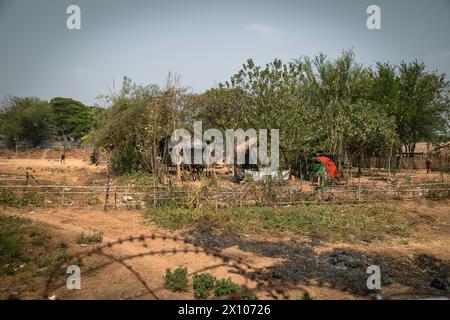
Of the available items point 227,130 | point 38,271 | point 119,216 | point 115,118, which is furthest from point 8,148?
point 38,271

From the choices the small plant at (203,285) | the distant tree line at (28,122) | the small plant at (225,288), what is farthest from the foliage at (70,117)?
the small plant at (225,288)

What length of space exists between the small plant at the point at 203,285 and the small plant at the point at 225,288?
0.11 metres

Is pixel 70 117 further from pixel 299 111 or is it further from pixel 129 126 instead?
pixel 299 111

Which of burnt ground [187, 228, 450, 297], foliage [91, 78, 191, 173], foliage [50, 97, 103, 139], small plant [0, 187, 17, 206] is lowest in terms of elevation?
burnt ground [187, 228, 450, 297]

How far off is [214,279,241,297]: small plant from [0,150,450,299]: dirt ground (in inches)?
15.3

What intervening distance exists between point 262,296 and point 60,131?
55.4 meters

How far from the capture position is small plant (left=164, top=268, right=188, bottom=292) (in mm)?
5309

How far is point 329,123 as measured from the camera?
1847 centimetres

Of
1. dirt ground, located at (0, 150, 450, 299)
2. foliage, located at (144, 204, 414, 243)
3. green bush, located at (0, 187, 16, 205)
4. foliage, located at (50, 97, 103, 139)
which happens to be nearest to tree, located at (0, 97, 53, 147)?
foliage, located at (50, 97, 103, 139)

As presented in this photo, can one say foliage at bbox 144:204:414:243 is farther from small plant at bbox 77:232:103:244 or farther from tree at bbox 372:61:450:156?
tree at bbox 372:61:450:156

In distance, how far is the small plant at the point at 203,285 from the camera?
202 inches

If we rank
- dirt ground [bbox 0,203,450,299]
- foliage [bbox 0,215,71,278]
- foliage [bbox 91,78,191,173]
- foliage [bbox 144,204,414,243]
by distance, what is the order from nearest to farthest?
dirt ground [bbox 0,203,450,299] < foliage [bbox 0,215,71,278] < foliage [bbox 144,204,414,243] < foliage [bbox 91,78,191,173]

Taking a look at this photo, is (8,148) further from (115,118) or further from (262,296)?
(262,296)

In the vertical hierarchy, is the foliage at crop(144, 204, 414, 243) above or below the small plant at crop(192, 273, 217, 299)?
above
